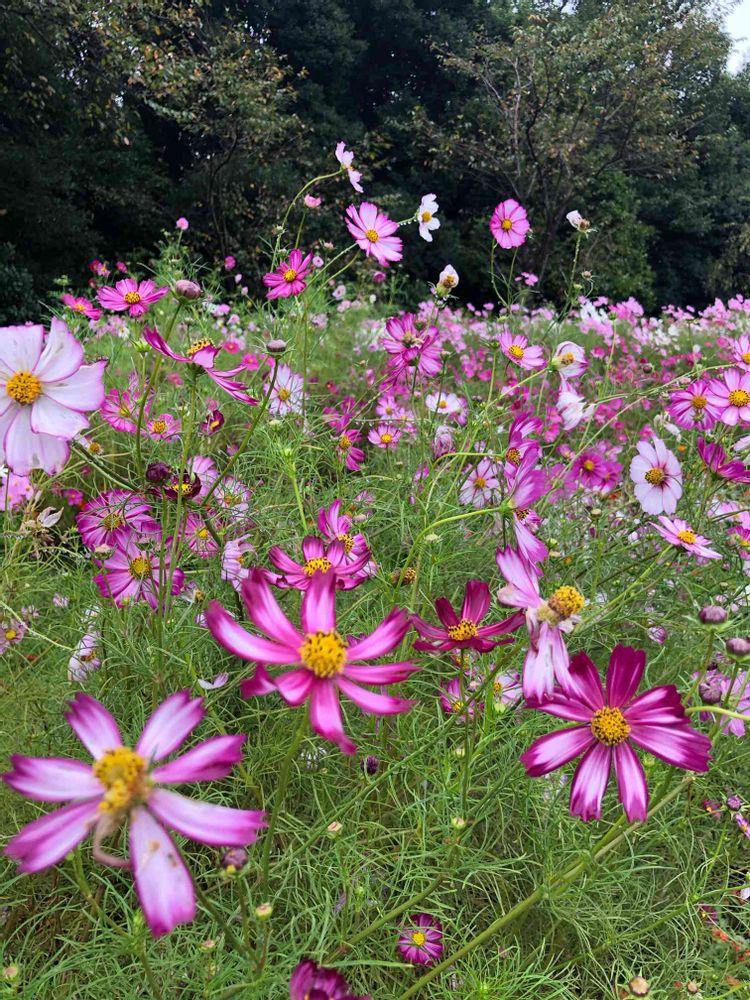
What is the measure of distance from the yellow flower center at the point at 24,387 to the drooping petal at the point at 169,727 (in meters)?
0.40

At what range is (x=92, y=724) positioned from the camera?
17.6 inches

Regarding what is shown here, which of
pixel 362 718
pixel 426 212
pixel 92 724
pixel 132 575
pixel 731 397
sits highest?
pixel 426 212

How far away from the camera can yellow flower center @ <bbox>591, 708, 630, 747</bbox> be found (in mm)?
600

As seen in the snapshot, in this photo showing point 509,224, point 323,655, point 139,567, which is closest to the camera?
point 323,655

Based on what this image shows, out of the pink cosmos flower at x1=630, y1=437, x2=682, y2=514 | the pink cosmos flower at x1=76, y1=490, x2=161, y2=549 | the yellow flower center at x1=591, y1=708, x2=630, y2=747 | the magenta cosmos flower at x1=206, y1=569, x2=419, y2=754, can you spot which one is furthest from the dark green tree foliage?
the yellow flower center at x1=591, y1=708, x2=630, y2=747

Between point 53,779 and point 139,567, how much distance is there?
55 centimetres

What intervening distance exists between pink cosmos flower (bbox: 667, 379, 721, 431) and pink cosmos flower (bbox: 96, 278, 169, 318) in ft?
2.96

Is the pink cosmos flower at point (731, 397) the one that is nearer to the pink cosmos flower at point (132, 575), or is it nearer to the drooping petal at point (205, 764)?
the pink cosmos flower at point (132, 575)

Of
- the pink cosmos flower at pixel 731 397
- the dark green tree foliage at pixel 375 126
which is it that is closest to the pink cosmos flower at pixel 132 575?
the pink cosmos flower at pixel 731 397

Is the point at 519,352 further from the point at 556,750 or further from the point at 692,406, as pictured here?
the point at 556,750

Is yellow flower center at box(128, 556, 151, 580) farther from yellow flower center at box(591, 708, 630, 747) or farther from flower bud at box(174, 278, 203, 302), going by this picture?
yellow flower center at box(591, 708, 630, 747)

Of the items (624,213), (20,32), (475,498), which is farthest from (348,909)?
(624,213)

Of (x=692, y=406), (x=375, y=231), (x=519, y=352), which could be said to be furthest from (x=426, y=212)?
(x=692, y=406)

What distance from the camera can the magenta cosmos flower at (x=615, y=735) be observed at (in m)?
0.57
